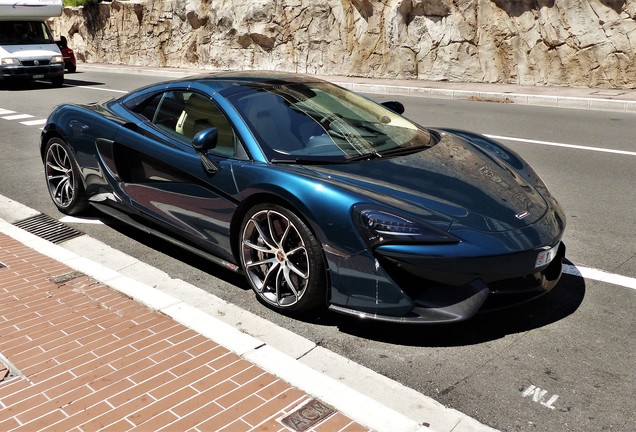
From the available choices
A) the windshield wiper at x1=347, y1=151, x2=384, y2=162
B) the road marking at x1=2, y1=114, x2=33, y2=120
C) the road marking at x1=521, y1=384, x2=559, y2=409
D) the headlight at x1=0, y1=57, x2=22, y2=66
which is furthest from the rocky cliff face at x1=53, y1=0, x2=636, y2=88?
the road marking at x1=521, y1=384, x2=559, y2=409

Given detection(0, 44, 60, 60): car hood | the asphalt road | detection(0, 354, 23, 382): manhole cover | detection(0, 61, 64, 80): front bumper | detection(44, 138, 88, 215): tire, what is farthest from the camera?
detection(0, 44, 60, 60): car hood

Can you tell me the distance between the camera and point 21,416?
317 centimetres

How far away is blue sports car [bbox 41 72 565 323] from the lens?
3.74m

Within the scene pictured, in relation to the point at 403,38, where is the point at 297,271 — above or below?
above

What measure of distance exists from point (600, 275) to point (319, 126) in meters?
2.17

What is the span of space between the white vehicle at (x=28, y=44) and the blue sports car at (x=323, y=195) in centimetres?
1486

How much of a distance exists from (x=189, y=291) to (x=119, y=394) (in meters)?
1.36

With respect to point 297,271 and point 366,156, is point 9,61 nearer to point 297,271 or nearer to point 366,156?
point 366,156

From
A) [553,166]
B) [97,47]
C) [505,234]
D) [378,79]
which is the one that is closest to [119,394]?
[505,234]

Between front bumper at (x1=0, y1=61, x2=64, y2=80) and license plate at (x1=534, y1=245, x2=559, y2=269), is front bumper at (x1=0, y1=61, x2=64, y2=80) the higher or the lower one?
the lower one

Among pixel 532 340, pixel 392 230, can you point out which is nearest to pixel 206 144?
pixel 392 230

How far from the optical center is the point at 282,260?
424cm

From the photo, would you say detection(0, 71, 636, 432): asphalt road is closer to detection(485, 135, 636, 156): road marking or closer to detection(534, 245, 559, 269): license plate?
detection(534, 245, 559, 269): license plate

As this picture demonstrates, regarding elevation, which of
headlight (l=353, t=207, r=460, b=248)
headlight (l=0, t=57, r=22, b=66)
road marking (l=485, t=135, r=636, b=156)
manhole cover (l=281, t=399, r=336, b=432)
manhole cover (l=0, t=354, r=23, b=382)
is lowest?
headlight (l=0, t=57, r=22, b=66)
